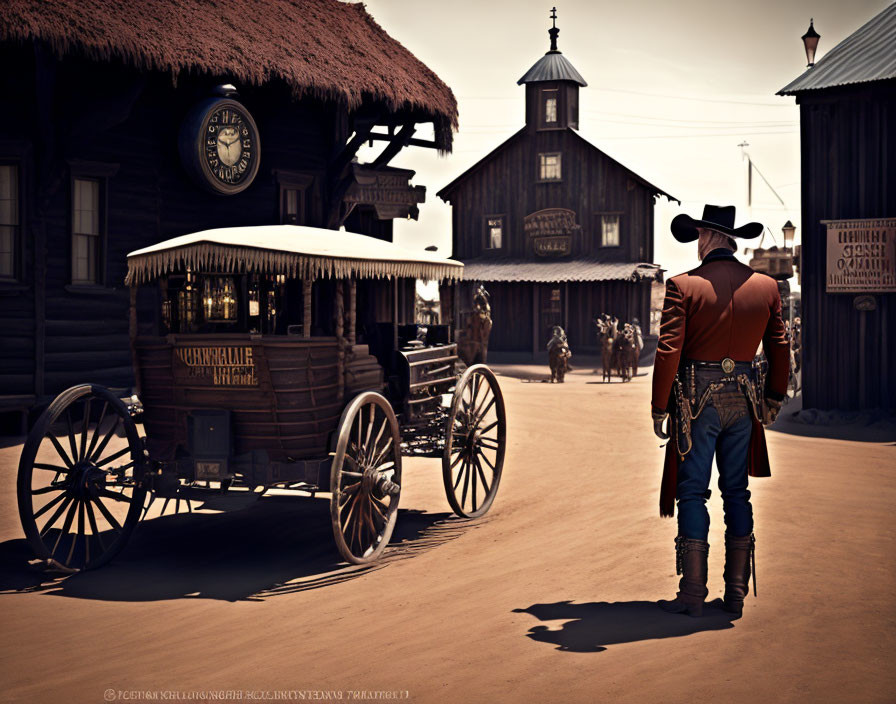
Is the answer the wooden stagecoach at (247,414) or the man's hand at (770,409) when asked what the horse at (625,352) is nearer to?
the wooden stagecoach at (247,414)

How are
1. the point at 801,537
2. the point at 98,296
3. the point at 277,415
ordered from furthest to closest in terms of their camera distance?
the point at 98,296 < the point at 801,537 < the point at 277,415

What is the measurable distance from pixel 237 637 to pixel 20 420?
9.54 meters

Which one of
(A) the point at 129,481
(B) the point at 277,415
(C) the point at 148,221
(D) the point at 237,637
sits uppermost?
(C) the point at 148,221

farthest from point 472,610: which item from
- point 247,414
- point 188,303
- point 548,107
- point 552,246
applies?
point 548,107

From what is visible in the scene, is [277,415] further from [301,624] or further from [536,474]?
[536,474]

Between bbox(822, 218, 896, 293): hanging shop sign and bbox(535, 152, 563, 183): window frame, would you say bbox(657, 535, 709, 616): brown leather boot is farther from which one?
bbox(535, 152, 563, 183): window frame

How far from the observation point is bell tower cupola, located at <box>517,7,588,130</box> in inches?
1388

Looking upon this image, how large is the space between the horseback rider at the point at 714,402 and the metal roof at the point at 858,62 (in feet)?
37.4

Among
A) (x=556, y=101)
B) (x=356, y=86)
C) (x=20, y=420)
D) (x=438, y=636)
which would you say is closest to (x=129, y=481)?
(x=438, y=636)

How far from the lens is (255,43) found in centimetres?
1617

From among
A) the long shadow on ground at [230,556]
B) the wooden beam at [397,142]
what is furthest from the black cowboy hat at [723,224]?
the wooden beam at [397,142]

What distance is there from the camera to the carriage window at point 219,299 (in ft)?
32.0

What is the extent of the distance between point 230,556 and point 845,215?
494 inches

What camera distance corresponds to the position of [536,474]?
1193 cm
